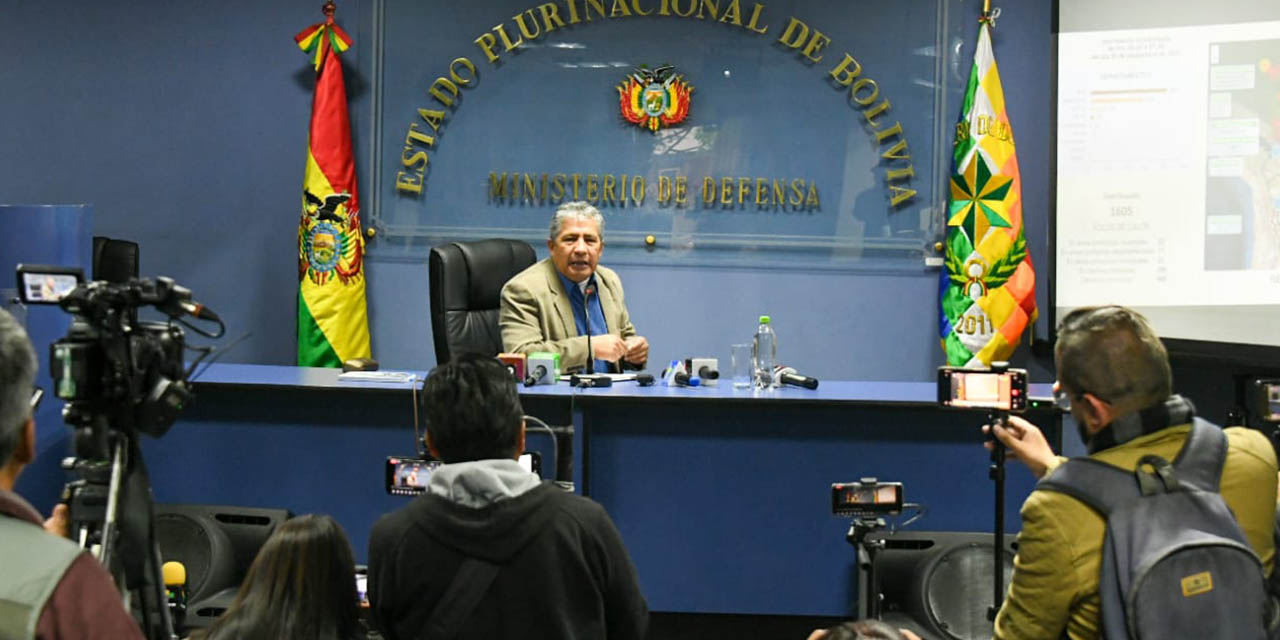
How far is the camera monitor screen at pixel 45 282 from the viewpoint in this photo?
6.79 ft

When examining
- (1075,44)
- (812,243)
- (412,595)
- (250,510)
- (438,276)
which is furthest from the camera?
(812,243)

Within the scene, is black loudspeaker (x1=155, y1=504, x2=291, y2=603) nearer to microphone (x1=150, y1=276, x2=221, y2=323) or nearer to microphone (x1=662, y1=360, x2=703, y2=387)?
microphone (x1=662, y1=360, x2=703, y2=387)

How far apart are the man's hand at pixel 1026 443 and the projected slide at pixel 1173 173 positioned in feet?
9.01

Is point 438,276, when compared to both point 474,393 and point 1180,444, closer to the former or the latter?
point 474,393

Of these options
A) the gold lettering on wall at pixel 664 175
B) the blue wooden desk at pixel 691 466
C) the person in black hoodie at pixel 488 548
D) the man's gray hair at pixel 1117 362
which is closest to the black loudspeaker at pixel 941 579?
the blue wooden desk at pixel 691 466

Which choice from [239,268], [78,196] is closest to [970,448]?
[239,268]

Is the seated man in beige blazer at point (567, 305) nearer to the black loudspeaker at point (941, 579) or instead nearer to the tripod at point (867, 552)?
the black loudspeaker at point (941, 579)

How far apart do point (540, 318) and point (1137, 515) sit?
10.0ft

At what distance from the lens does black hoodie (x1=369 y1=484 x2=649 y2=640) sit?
6.72ft

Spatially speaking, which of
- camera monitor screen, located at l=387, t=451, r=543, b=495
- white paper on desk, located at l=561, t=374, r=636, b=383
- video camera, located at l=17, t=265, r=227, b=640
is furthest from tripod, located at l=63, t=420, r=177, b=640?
white paper on desk, located at l=561, t=374, r=636, b=383

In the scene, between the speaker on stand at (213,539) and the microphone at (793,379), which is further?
the microphone at (793,379)

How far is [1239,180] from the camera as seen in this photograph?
16.4 ft

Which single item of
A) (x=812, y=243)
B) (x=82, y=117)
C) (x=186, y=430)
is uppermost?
(x=82, y=117)

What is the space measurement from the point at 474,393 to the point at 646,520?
219 centimetres
